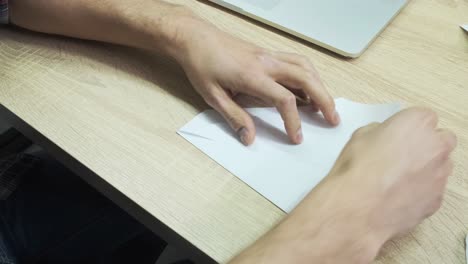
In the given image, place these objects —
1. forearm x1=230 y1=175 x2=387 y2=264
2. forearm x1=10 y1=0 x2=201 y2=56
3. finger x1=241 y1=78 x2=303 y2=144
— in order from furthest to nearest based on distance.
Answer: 1. forearm x1=10 y1=0 x2=201 y2=56
2. finger x1=241 y1=78 x2=303 y2=144
3. forearm x1=230 y1=175 x2=387 y2=264

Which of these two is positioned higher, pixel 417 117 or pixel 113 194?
pixel 417 117

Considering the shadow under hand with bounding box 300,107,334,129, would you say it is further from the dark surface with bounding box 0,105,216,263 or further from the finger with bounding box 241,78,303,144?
the dark surface with bounding box 0,105,216,263

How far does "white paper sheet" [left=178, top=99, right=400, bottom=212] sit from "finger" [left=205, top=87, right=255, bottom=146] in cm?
1

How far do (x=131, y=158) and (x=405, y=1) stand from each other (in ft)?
1.76

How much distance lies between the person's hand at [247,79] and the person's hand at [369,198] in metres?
0.09

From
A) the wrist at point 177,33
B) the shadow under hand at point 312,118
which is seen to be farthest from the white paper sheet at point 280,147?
the wrist at point 177,33

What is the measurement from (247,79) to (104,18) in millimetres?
258

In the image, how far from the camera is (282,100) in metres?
0.62

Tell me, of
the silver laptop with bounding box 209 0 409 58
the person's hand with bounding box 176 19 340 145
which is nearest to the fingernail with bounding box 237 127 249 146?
the person's hand with bounding box 176 19 340 145

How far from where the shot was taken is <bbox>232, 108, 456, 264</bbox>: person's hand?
1.62 feet

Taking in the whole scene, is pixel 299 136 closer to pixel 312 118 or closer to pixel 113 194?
pixel 312 118

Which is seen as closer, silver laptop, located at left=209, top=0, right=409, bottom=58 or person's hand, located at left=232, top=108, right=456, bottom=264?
person's hand, located at left=232, top=108, right=456, bottom=264

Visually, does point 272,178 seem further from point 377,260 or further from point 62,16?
point 62,16

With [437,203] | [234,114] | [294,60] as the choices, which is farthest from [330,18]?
[437,203]
